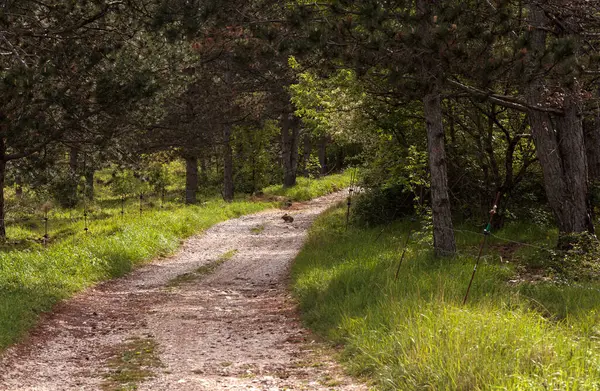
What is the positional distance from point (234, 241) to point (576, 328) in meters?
Answer: 13.2

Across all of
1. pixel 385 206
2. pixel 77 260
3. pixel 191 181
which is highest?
pixel 191 181

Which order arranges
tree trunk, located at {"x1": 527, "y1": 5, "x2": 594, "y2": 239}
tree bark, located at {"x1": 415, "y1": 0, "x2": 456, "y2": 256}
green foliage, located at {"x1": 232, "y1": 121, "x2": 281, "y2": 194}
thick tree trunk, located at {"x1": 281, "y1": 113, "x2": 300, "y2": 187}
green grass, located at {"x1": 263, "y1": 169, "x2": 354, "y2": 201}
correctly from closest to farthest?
tree bark, located at {"x1": 415, "y1": 0, "x2": 456, "y2": 256} < tree trunk, located at {"x1": 527, "y1": 5, "x2": 594, "y2": 239} < green grass, located at {"x1": 263, "y1": 169, "x2": 354, "y2": 201} < thick tree trunk, located at {"x1": 281, "y1": 113, "x2": 300, "y2": 187} < green foliage, located at {"x1": 232, "y1": 121, "x2": 281, "y2": 194}

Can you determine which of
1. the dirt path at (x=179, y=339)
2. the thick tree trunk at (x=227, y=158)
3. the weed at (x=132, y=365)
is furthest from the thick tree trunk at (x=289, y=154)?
the weed at (x=132, y=365)

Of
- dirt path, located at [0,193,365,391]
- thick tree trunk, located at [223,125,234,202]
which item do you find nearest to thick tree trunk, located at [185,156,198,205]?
thick tree trunk, located at [223,125,234,202]

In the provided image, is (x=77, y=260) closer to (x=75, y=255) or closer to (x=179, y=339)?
(x=75, y=255)

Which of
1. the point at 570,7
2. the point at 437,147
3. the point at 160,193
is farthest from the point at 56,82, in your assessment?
the point at 160,193

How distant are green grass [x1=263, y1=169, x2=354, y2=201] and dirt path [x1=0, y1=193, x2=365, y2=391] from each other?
50.6ft

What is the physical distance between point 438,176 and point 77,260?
7.23m

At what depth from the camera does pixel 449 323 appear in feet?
19.5

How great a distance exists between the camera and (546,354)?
197 inches

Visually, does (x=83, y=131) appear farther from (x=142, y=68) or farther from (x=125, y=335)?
(x=125, y=335)

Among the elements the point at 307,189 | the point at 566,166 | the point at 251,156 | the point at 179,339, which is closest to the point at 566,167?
the point at 566,166

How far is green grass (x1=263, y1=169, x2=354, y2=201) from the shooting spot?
29.9m

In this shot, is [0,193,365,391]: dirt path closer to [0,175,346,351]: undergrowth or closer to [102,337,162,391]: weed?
[102,337,162,391]: weed
